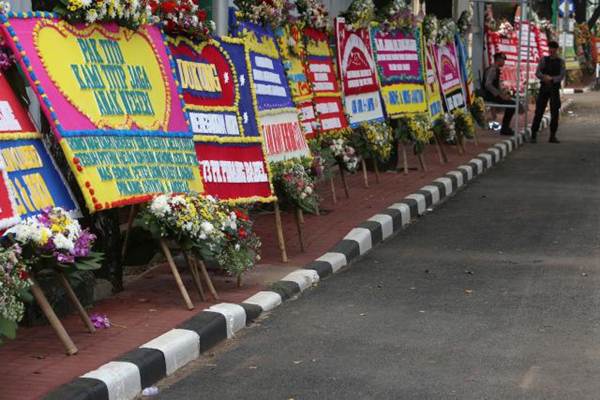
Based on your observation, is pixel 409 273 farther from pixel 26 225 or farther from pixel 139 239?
pixel 26 225

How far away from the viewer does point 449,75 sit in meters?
18.3

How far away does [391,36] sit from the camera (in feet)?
50.8

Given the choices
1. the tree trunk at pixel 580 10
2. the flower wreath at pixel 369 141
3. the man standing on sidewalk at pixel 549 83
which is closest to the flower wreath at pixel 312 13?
the flower wreath at pixel 369 141

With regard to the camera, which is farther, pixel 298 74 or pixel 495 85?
pixel 495 85

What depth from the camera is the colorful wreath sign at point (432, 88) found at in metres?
16.7

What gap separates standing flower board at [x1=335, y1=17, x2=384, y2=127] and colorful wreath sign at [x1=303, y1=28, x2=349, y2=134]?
502mm

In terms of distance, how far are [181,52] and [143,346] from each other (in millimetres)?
2636

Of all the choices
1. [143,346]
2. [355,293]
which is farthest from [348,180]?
[143,346]

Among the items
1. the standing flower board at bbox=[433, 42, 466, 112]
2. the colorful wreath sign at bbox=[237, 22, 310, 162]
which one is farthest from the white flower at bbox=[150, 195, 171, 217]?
the standing flower board at bbox=[433, 42, 466, 112]

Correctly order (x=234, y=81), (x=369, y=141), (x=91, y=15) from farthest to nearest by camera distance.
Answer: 1. (x=369, y=141)
2. (x=234, y=81)
3. (x=91, y=15)

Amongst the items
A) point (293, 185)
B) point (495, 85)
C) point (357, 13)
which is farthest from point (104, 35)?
point (495, 85)

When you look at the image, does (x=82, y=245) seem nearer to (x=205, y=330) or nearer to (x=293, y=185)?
(x=205, y=330)

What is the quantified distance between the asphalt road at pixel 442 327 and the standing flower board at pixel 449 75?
5.69 metres

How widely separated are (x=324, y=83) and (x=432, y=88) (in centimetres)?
456
